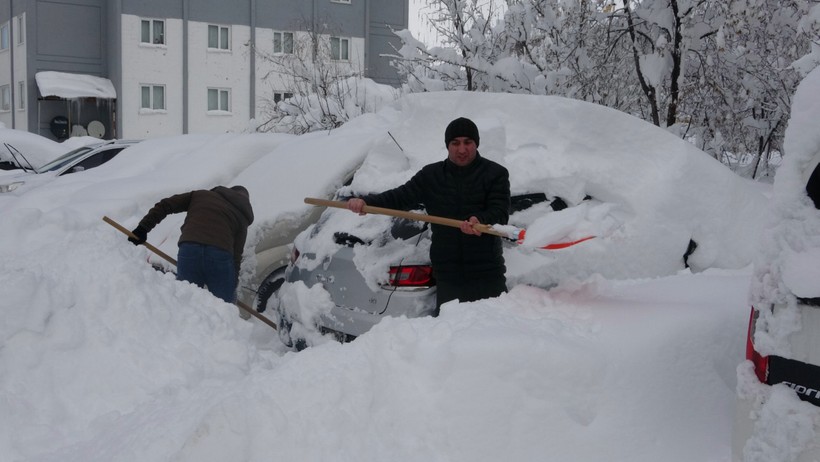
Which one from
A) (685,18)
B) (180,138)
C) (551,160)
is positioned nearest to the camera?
(551,160)

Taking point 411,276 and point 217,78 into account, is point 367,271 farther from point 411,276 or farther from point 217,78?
point 217,78

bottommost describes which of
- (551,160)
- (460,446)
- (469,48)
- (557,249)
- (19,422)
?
(19,422)

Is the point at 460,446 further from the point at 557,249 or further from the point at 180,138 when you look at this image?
the point at 180,138

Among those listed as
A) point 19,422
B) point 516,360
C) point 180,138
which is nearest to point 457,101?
point 516,360

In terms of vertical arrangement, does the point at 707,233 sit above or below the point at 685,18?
below

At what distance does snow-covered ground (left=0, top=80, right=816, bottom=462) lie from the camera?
299 centimetres

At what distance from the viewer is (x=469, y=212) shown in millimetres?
4461

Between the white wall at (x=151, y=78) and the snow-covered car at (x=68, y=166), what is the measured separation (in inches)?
618

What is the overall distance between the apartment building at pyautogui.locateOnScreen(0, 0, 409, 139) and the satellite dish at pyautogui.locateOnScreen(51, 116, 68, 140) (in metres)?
0.04

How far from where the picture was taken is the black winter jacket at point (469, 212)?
4.36 meters

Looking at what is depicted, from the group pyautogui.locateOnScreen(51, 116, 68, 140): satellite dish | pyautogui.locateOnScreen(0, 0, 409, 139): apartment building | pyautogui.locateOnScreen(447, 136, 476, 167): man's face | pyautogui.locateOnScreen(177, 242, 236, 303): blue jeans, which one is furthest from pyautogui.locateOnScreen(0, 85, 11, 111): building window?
pyautogui.locateOnScreen(447, 136, 476, 167): man's face

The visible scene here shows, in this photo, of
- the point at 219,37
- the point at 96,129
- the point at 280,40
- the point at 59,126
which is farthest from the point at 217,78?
the point at 59,126

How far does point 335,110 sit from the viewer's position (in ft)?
41.5

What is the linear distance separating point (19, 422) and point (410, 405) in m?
2.09
